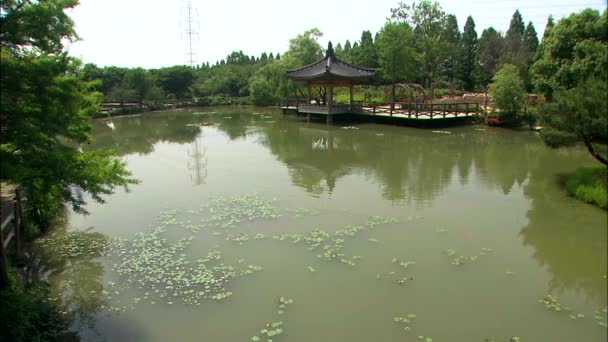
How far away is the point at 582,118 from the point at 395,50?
24410 millimetres

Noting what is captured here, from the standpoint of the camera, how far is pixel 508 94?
23625mm

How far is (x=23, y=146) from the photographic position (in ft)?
20.9

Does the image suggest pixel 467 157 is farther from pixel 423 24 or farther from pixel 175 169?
pixel 423 24

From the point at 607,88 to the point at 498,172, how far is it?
4.96m

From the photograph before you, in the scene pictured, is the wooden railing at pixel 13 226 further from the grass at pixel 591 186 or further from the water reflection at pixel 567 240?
the grass at pixel 591 186

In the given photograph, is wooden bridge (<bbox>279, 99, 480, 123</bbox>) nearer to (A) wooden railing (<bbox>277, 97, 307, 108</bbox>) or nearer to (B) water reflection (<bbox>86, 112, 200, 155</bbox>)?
(A) wooden railing (<bbox>277, 97, 307, 108</bbox>)

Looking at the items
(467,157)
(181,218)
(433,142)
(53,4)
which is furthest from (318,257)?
(433,142)

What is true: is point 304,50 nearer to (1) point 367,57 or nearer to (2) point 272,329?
(1) point 367,57

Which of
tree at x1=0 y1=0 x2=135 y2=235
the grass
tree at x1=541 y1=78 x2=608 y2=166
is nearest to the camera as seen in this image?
tree at x1=0 y1=0 x2=135 y2=235

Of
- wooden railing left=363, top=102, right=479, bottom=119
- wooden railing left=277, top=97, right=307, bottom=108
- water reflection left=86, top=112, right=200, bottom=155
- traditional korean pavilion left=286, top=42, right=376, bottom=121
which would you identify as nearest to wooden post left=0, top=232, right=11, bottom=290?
water reflection left=86, top=112, right=200, bottom=155

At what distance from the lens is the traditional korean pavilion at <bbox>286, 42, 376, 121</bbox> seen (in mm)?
28403

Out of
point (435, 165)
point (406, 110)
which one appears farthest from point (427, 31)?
point (435, 165)

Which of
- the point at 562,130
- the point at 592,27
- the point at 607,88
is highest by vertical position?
the point at 592,27

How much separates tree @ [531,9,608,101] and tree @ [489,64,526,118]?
4663mm
